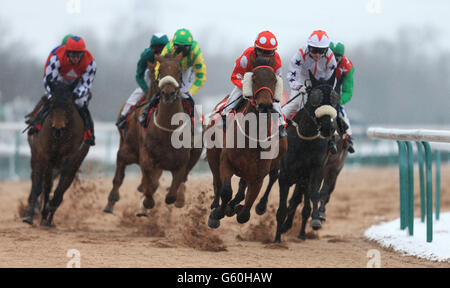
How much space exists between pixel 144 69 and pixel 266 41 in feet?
8.60

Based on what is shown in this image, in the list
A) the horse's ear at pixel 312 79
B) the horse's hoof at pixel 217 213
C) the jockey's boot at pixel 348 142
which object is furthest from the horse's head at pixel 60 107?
the jockey's boot at pixel 348 142

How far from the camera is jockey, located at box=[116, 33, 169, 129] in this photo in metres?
8.46

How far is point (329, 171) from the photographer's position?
8469 mm

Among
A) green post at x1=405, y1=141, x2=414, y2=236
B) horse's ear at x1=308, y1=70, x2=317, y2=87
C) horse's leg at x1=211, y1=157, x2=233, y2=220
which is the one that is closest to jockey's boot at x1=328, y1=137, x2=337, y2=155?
horse's ear at x1=308, y1=70, x2=317, y2=87

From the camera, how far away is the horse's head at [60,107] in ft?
25.7

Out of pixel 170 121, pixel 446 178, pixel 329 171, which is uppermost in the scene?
pixel 170 121

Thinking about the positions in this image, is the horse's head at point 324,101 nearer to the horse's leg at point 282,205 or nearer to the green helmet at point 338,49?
the horse's leg at point 282,205

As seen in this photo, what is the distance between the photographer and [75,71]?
8.26 metres

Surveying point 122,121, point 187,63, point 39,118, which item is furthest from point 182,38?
point 39,118

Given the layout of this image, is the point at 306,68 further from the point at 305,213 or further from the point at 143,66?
the point at 143,66

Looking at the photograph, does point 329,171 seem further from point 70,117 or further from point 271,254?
point 70,117
